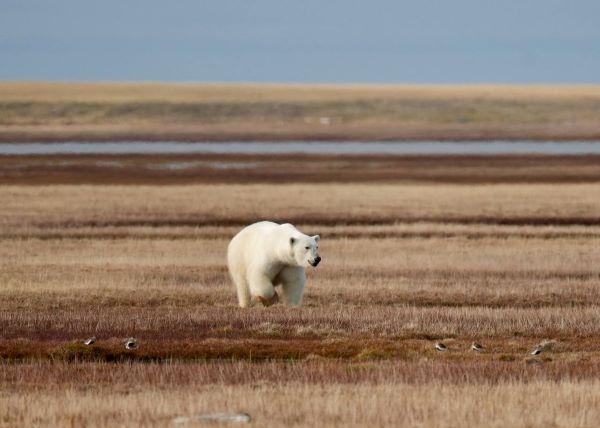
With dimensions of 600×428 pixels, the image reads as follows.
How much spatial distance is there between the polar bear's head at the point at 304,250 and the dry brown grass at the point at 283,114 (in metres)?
79.9

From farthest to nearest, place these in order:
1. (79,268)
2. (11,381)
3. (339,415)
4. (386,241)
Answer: (386,241), (79,268), (11,381), (339,415)

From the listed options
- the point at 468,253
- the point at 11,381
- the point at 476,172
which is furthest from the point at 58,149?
the point at 11,381

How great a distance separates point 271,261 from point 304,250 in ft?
2.75

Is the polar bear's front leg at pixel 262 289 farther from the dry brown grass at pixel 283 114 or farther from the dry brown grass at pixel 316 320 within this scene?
the dry brown grass at pixel 283 114

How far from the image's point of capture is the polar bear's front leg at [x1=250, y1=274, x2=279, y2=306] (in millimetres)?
20453

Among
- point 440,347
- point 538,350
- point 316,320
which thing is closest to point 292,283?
point 316,320

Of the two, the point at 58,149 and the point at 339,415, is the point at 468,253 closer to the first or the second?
the point at 339,415

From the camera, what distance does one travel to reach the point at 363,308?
2109 cm

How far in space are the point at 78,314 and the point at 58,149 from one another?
62.6 meters

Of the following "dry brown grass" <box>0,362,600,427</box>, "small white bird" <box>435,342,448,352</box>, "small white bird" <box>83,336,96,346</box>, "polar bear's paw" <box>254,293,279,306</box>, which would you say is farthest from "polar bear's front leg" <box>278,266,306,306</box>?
"dry brown grass" <box>0,362,600,427</box>

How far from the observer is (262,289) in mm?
20484

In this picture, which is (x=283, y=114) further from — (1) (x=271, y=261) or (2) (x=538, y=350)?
(2) (x=538, y=350)

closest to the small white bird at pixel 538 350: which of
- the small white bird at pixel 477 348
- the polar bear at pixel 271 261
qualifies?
the small white bird at pixel 477 348

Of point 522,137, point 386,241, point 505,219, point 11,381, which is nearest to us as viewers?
point 11,381
